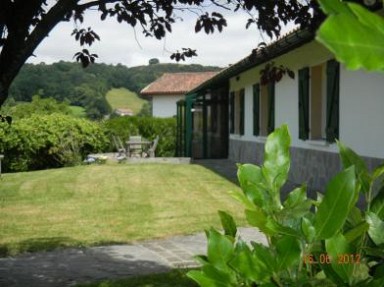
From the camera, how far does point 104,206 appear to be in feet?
36.3

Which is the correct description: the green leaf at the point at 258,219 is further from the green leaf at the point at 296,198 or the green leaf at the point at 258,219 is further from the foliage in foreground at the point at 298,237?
the green leaf at the point at 296,198

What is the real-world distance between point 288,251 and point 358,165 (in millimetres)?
295

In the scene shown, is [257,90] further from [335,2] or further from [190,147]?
[335,2]

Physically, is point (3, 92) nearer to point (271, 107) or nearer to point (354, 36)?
point (354, 36)

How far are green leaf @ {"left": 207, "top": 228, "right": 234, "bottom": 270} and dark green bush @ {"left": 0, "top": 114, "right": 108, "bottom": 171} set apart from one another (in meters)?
Answer: 18.5

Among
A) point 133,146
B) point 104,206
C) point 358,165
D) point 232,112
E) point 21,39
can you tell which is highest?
point 21,39

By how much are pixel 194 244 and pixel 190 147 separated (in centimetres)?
1559

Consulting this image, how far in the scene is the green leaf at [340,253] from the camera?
38.0 inches

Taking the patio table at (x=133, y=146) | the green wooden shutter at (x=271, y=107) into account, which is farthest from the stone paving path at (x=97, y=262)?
the patio table at (x=133, y=146)

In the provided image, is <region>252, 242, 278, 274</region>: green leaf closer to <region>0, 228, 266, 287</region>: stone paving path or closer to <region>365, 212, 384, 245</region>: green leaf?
<region>365, 212, 384, 245</region>: green leaf

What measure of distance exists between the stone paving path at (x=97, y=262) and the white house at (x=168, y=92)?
3884cm


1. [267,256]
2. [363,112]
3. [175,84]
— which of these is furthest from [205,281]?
[175,84]

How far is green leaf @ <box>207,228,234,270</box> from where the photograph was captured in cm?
104

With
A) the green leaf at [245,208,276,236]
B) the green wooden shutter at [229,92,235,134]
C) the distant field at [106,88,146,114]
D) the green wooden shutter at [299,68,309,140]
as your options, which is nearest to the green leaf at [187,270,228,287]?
the green leaf at [245,208,276,236]
